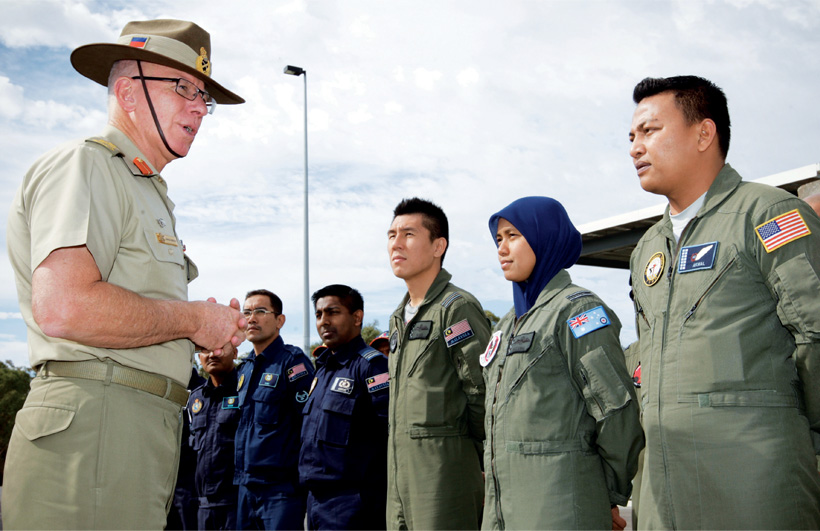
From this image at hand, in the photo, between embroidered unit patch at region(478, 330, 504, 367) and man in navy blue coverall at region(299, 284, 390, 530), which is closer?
embroidered unit patch at region(478, 330, 504, 367)

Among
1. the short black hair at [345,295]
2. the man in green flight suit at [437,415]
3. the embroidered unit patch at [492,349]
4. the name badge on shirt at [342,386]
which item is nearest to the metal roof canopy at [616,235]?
the short black hair at [345,295]

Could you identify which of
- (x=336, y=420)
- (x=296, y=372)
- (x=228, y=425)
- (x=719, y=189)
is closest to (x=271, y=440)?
(x=296, y=372)

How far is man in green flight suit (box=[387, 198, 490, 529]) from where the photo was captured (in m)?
4.13

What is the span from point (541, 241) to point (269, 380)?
11.9 feet

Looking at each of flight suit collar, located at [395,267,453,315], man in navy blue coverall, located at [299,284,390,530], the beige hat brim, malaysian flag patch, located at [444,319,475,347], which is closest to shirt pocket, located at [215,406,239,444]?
man in navy blue coverall, located at [299,284,390,530]

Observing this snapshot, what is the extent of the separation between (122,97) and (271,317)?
4.50m

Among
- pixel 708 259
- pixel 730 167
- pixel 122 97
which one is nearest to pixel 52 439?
pixel 122 97

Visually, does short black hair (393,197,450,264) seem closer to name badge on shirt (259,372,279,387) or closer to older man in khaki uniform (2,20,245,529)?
name badge on shirt (259,372,279,387)

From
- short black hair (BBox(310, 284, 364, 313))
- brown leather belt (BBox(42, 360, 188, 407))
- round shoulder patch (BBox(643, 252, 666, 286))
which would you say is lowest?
brown leather belt (BBox(42, 360, 188, 407))

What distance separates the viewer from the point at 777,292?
102 inches

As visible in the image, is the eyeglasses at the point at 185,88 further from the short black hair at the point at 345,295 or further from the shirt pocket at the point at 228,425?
the shirt pocket at the point at 228,425

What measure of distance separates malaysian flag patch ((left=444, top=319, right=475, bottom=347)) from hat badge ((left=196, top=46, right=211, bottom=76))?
7.67 ft

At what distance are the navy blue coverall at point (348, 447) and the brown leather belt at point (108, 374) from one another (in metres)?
3.04

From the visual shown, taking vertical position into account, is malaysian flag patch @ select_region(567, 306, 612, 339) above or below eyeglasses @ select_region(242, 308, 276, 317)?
below
